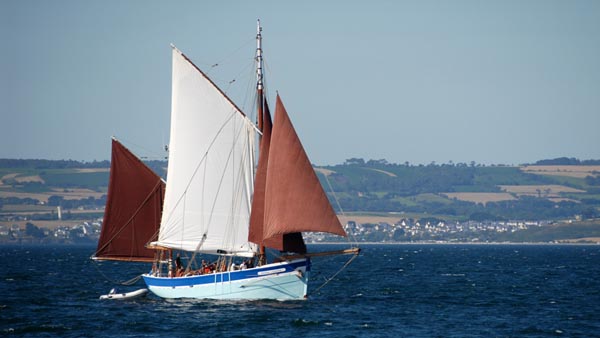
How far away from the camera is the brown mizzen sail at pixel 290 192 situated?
59500mm

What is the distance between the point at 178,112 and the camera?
64125 millimetres

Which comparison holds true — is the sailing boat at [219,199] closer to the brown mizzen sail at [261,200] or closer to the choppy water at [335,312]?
the brown mizzen sail at [261,200]

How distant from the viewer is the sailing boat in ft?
202

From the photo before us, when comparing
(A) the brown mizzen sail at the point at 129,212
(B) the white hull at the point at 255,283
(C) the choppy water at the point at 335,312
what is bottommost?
(C) the choppy water at the point at 335,312

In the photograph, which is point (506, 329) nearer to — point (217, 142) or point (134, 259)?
point (217, 142)

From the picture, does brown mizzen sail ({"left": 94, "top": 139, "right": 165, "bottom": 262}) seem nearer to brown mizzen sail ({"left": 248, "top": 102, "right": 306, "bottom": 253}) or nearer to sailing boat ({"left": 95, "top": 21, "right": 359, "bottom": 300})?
sailing boat ({"left": 95, "top": 21, "right": 359, "bottom": 300})

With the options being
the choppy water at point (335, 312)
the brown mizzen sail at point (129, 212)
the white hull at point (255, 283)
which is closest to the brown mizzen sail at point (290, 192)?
the white hull at point (255, 283)

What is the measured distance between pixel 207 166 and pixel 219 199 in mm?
2145

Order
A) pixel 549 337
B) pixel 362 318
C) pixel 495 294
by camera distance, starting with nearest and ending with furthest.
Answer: pixel 549 337 → pixel 362 318 → pixel 495 294

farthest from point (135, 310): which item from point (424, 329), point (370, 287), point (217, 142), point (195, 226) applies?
point (370, 287)

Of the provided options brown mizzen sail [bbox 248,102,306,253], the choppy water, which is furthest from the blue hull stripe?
the choppy water

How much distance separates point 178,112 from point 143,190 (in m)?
7.28

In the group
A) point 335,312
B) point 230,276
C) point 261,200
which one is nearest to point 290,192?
point 261,200

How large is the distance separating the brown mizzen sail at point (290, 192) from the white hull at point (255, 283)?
217 cm
